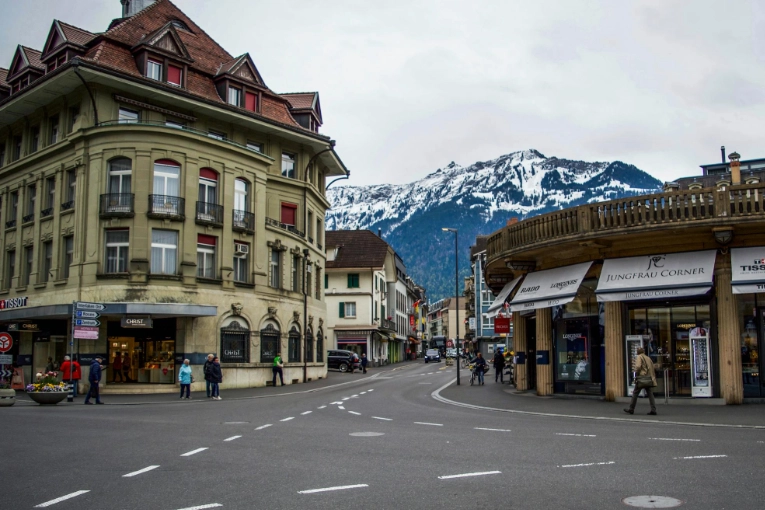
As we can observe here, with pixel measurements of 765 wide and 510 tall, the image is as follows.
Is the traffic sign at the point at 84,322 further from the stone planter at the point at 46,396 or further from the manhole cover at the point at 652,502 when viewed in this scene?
the manhole cover at the point at 652,502

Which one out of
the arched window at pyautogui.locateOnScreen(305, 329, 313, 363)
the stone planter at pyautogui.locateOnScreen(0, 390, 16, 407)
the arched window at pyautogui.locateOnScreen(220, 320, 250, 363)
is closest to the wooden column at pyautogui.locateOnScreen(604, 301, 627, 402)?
the stone planter at pyautogui.locateOnScreen(0, 390, 16, 407)

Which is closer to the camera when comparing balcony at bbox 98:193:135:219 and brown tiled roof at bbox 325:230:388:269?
balcony at bbox 98:193:135:219

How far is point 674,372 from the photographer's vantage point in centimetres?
2202

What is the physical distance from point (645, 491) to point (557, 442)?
15.0 ft

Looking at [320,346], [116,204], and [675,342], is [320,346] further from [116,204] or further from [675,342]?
[675,342]

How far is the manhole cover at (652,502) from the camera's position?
24.9ft

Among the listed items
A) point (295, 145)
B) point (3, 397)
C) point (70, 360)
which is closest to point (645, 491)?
point (3, 397)

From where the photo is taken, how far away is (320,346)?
47.8 meters

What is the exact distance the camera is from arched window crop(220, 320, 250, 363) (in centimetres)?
3594

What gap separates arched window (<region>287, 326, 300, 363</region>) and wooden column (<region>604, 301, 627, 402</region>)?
22.1 meters

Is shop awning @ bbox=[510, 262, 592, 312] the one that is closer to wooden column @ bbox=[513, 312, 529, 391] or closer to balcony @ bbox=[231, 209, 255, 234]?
wooden column @ bbox=[513, 312, 529, 391]

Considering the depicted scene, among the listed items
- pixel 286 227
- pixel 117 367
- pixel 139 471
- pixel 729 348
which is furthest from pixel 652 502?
pixel 286 227

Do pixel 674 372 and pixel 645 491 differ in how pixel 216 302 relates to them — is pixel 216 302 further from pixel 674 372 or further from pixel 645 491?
pixel 645 491

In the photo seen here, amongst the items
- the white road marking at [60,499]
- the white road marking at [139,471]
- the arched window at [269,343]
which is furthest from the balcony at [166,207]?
the white road marking at [60,499]
